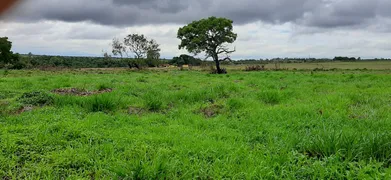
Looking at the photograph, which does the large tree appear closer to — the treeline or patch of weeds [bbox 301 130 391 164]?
the treeline

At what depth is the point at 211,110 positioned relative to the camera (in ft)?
25.5

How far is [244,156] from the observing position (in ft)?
14.1

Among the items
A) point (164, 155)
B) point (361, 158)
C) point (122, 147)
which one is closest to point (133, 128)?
point (122, 147)

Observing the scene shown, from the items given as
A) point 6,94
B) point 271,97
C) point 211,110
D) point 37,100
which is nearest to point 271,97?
point 271,97

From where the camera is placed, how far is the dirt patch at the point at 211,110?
7.47 metres

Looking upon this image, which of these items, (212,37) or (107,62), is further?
(107,62)

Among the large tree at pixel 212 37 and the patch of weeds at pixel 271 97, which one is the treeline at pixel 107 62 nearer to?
the large tree at pixel 212 37

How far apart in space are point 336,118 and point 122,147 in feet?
15.7

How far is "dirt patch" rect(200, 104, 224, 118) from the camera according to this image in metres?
7.47

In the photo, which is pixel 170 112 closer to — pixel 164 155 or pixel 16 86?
Result: pixel 164 155

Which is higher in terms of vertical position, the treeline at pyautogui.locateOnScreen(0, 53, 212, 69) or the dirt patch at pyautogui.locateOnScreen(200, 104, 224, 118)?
the treeline at pyautogui.locateOnScreen(0, 53, 212, 69)

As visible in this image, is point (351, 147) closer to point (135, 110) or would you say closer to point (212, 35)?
point (135, 110)

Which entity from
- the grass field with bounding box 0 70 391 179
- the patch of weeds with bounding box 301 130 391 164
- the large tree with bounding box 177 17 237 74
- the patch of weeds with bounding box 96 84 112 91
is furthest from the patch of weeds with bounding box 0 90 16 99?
the large tree with bounding box 177 17 237 74

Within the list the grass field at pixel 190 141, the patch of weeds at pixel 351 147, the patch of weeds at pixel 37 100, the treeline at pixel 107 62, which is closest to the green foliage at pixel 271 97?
the grass field at pixel 190 141
